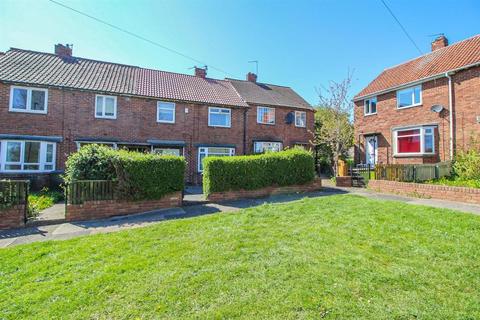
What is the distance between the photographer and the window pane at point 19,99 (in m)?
13.5

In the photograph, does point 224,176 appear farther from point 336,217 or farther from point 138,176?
point 336,217

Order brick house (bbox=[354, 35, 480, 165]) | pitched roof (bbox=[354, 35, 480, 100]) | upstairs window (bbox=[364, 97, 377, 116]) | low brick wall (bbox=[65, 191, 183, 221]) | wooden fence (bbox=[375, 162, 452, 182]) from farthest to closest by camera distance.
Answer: upstairs window (bbox=[364, 97, 377, 116]) → pitched roof (bbox=[354, 35, 480, 100]) → brick house (bbox=[354, 35, 480, 165]) → wooden fence (bbox=[375, 162, 452, 182]) → low brick wall (bbox=[65, 191, 183, 221])

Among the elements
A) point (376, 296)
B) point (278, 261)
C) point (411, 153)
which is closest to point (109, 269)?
point (278, 261)

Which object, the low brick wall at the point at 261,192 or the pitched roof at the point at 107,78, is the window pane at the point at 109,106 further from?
the low brick wall at the point at 261,192

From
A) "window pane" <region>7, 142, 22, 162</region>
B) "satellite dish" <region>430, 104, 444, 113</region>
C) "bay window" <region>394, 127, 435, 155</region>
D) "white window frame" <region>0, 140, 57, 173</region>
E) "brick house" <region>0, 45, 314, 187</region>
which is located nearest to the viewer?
"white window frame" <region>0, 140, 57, 173</region>

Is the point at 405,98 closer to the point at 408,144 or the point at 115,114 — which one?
the point at 408,144

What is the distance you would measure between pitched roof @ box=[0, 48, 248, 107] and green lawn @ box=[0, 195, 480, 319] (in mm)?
12464

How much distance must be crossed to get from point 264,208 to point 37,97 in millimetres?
14254

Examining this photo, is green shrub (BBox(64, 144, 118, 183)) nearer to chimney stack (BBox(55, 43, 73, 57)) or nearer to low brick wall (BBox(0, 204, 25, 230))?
low brick wall (BBox(0, 204, 25, 230))

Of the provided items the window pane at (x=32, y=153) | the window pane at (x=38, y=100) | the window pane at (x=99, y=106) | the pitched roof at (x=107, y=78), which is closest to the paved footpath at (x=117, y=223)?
the window pane at (x=32, y=153)

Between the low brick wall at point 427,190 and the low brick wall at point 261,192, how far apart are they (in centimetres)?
284

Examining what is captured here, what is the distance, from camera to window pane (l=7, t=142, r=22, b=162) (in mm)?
13031

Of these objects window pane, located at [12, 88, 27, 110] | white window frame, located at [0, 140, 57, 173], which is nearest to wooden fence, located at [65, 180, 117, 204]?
white window frame, located at [0, 140, 57, 173]

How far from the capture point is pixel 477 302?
117 inches
